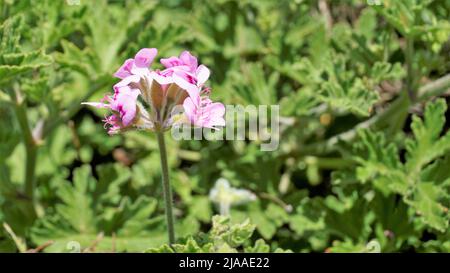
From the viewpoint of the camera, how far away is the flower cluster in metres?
1.95

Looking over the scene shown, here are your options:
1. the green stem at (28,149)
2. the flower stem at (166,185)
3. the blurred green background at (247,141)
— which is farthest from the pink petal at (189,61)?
the green stem at (28,149)

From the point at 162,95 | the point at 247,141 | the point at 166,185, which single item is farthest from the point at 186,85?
the point at 247,141

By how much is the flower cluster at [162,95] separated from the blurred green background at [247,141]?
18.3 inches

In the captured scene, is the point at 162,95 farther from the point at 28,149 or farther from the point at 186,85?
the point at 28,149

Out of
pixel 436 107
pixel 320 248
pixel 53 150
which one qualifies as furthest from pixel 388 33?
pixel 53 150

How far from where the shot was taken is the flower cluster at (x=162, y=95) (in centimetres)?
195

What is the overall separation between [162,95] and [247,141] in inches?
67.7

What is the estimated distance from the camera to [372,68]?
2832 millimetres

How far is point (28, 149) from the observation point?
2996 millimetres

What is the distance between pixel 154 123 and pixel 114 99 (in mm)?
135

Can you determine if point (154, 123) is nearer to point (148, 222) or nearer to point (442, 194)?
point (148, 222)

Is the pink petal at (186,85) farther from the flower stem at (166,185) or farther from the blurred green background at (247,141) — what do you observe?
the blurred green background at (247,141)

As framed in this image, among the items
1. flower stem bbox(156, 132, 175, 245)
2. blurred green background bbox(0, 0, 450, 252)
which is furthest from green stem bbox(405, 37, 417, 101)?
flower stem bbox(156, 132, 175, 245)

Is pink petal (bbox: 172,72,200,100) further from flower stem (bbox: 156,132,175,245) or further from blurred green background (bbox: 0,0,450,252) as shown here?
blurred green background (bbox: 0,0,450,252)
